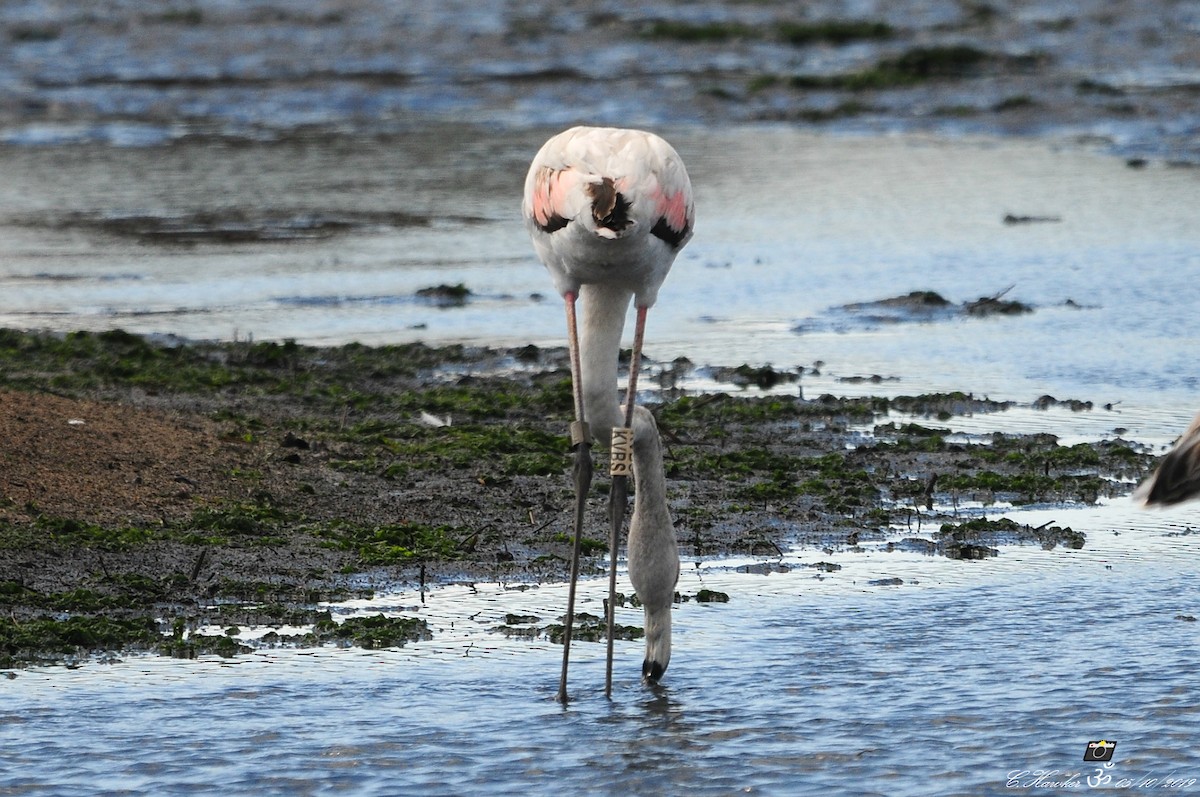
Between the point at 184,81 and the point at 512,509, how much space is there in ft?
81.5

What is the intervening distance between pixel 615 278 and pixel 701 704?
1424 mm

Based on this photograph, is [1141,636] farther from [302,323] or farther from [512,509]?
[302,323]

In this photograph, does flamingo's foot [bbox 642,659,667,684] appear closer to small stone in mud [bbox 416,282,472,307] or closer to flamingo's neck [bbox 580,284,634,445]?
flamingo's neck [bbox 580,284,634,445]

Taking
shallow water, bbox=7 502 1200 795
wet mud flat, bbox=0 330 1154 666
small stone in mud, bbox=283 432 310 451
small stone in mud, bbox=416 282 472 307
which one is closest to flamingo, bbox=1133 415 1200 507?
shallow water, bbox=7 502 1200 795

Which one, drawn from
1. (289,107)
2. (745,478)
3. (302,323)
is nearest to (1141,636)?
(745,478)

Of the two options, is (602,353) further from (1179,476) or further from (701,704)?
(1179,476)

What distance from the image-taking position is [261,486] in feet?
26.9

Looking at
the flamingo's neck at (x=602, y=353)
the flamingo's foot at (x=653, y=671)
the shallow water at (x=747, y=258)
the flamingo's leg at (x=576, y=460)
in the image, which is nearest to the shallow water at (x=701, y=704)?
the flamingo's foot at (x=653, y=671)

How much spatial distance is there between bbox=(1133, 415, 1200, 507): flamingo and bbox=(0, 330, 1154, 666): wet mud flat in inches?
113

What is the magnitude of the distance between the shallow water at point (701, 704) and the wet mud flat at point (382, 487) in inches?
12.1

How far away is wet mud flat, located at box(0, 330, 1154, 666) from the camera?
22.3 ft

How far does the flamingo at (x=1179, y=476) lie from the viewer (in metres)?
3.92

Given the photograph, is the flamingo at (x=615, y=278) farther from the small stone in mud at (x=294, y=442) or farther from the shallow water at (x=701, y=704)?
the small stone in mud at (x=294, y=442)

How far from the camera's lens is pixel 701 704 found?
234 inches
